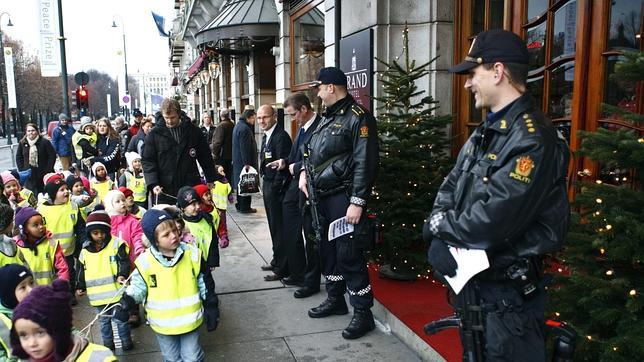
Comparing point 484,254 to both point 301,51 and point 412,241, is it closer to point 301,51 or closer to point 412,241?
point 412,241

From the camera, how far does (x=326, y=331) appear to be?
15.8 feet

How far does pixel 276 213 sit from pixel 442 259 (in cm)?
392

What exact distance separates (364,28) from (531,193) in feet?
16.1

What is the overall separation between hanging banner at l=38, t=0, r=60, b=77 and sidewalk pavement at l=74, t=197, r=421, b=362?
1392 cm

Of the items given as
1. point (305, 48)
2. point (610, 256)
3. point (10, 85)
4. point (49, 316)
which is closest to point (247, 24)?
point (305, 48)

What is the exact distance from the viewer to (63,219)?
5.61 metres

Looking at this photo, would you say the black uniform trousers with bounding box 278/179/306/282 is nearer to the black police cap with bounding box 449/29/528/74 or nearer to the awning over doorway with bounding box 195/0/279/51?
the black police cap with bounding box 449/29/528/74

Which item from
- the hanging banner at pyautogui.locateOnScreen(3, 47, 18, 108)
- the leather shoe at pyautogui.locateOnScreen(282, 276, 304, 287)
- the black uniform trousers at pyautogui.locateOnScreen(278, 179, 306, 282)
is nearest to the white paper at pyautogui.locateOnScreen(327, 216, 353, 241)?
the black uniform trousers at pyautogui.locateOnScreen(278, 179, 306, 282)

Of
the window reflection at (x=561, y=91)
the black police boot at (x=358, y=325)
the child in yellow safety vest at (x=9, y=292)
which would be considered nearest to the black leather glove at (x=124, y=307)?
the child in yellow safety vest at (x=9, y=292)

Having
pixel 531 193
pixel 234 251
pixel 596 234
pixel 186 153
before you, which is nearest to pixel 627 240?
pixel 596 234

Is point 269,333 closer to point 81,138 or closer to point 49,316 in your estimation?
point 49,316

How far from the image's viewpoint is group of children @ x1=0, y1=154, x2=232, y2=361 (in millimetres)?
2648

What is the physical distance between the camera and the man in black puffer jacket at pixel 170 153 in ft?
18.7

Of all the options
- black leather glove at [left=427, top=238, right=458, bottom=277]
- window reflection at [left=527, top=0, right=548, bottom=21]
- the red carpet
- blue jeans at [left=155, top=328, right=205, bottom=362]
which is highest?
window reflection at [left=527, top=0, right=548, bottom=21]
